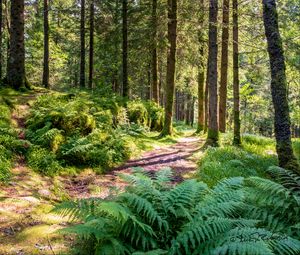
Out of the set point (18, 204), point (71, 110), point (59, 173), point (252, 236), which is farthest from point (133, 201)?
point (71, 110)

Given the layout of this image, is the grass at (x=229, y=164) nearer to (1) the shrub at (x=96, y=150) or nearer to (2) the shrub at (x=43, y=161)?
(1) the shrub at (x=96, y=150)

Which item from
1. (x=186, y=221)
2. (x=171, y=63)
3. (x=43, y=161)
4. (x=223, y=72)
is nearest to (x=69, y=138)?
(x=43, y=161)

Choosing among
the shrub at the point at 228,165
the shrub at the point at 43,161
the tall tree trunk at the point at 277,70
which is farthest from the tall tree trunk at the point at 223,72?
the shrub at the point at 43,161

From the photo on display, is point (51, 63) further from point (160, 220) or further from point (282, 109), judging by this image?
point (160, 220)

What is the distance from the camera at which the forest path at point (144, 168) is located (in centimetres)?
782

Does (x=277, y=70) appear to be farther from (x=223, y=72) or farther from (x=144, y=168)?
(x=223, y=72)

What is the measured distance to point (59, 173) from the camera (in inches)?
338

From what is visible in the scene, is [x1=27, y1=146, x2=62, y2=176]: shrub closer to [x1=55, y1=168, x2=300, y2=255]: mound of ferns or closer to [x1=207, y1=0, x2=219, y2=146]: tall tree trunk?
[x1=55, y1=168, x2=300, y2=255]: mound of ferns

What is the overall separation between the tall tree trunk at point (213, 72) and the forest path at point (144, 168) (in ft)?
3.26

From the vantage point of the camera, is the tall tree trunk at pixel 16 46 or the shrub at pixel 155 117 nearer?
the tall tree trunk at pixel 16 46

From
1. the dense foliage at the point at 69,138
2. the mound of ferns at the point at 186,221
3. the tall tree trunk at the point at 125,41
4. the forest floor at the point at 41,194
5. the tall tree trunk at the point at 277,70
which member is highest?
the tall tree trunk at the point at 125,41

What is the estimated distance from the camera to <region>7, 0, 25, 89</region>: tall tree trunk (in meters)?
13.0

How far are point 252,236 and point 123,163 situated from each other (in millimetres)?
7124

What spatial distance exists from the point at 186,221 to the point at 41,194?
3578 mm
